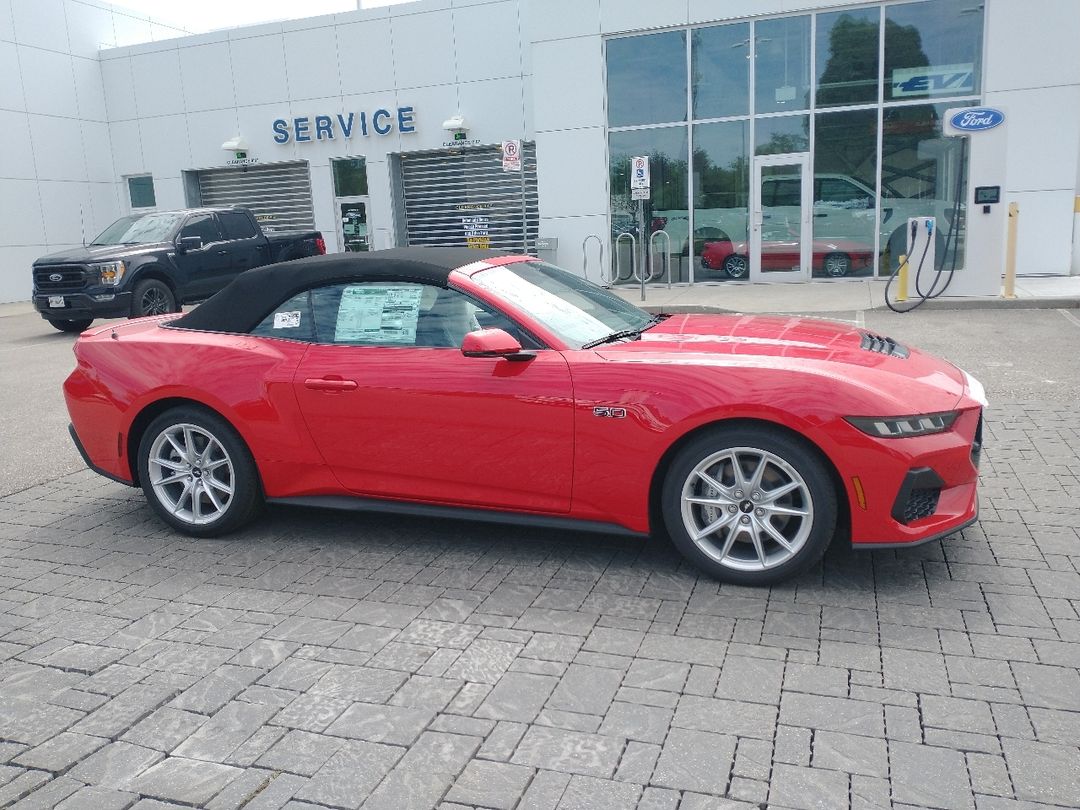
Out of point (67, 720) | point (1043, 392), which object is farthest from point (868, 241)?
A: point (67, 720)

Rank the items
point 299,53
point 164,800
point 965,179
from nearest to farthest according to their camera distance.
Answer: point 164,800 < point 965,179 < point 299,53

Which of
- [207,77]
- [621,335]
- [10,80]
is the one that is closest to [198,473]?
[621,335]

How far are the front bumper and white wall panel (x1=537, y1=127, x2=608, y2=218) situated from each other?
8201 mm

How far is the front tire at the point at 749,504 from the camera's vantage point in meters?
3.88

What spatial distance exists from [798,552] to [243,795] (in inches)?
93.2

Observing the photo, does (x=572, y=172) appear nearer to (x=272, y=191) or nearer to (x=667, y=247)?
(x=667, y=247)

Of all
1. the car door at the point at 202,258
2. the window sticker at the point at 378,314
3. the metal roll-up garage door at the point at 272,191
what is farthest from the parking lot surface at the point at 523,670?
the metal roll-up garage door at the point at 272,191

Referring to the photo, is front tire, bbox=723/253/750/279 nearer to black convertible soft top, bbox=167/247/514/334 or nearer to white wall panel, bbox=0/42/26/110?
black convertible soft top, bbox=167/247/514/334

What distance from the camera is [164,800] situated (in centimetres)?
276

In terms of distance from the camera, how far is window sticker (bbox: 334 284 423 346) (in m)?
4.64

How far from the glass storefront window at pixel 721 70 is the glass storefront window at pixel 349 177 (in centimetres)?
888

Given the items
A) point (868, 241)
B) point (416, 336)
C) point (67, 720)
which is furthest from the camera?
point (868, 241)

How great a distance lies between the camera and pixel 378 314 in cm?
472

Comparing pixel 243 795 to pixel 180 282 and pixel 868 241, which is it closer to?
pixel 180 282
